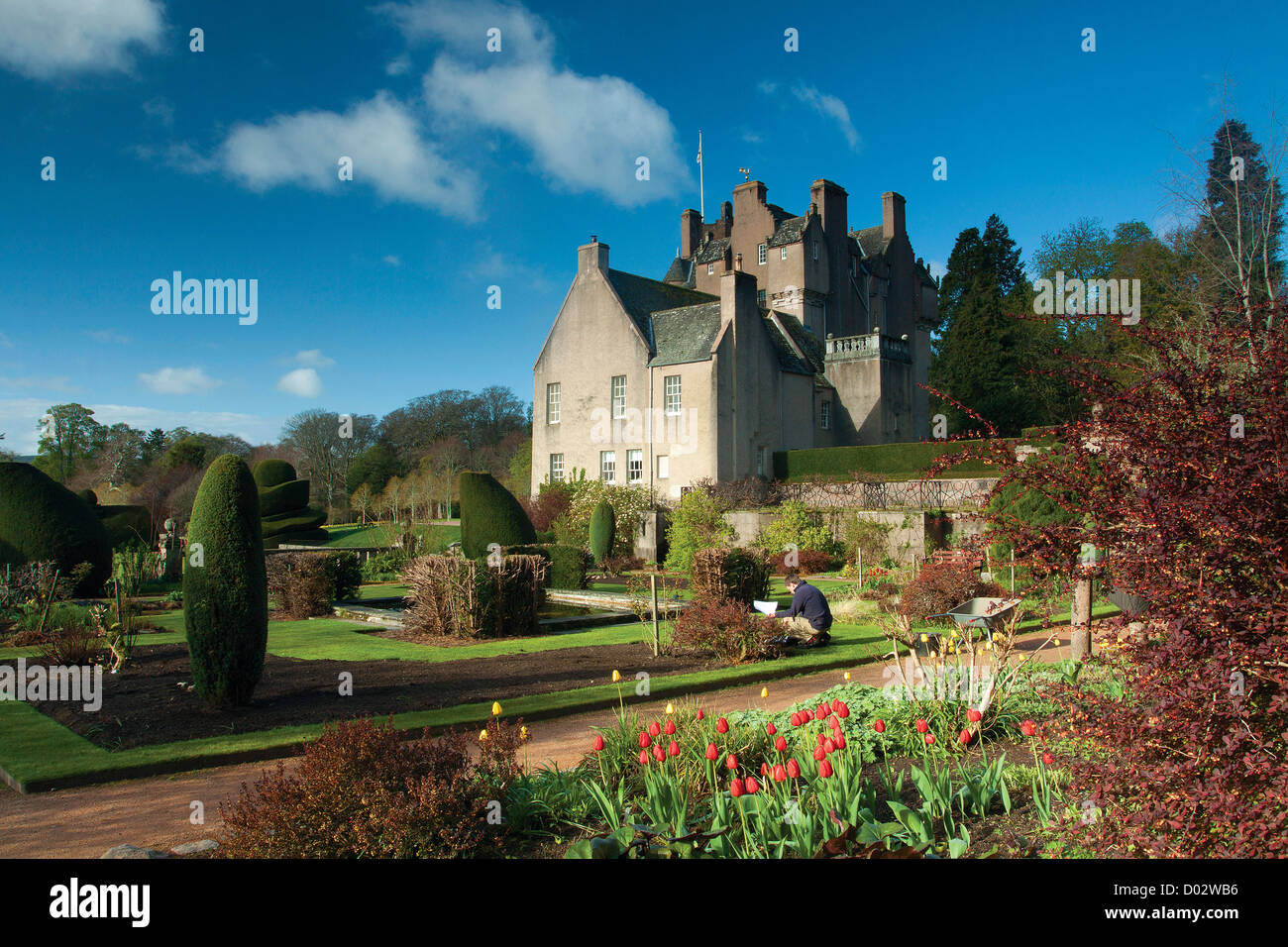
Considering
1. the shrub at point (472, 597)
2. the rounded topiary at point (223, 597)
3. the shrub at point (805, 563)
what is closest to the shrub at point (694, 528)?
the shrub at point (805, 563)

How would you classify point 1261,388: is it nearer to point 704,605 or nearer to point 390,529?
point 704,605

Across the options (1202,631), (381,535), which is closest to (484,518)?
(381,535)

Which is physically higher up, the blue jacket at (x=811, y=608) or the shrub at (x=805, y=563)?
the blue jacket at (x=811, y=608)

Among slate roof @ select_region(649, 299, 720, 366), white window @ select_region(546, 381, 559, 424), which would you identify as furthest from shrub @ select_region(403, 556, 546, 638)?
white window @ select_region(546, 381, 559, 424)

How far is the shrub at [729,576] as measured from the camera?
13.8 meters

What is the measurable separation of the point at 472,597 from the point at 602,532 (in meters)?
14.4

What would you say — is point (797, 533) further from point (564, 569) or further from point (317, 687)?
point (317, 687)

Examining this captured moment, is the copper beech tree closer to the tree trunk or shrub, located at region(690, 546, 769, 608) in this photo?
the tree trunk

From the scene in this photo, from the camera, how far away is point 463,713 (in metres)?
8.46

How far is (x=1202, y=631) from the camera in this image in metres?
3.42

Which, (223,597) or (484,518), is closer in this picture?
(223,597)

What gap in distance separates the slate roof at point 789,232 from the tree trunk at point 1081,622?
33.4 meters

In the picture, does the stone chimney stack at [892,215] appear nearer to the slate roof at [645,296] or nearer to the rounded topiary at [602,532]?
the slate roof at [645,296]

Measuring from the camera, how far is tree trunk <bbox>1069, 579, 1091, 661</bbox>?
→ 10197 millimetres
